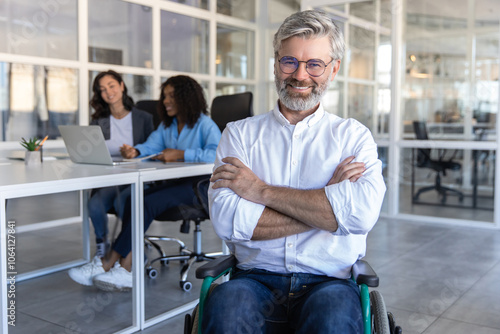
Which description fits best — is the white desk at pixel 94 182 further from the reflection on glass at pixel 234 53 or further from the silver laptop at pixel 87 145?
the reflection on glass at pixel 234 53

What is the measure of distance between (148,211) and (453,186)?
3687 mm

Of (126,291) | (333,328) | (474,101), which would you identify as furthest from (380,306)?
(474,101)

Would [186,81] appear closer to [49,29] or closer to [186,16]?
[49,29]

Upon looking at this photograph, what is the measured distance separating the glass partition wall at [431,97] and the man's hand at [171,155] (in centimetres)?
317

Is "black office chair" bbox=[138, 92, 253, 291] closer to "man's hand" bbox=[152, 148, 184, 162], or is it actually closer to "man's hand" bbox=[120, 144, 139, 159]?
"man's hand" bbox=[152, 148, 184, 162]

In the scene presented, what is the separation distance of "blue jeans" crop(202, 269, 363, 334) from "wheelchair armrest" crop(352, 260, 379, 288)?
0.17 feet

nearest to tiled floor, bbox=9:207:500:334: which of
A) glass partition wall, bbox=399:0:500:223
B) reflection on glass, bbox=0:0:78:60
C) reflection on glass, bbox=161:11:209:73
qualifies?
glass partition wall, bbox=399:0:500:223

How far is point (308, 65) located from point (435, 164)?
4049 millimetres

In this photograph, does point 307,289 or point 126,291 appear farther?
point 126,291

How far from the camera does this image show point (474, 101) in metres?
4.95

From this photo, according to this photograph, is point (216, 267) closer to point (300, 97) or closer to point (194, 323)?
point (194, 323)

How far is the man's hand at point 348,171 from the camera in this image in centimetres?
150

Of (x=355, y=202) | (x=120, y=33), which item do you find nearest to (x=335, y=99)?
(x=120, y=33)

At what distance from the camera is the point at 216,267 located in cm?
149
